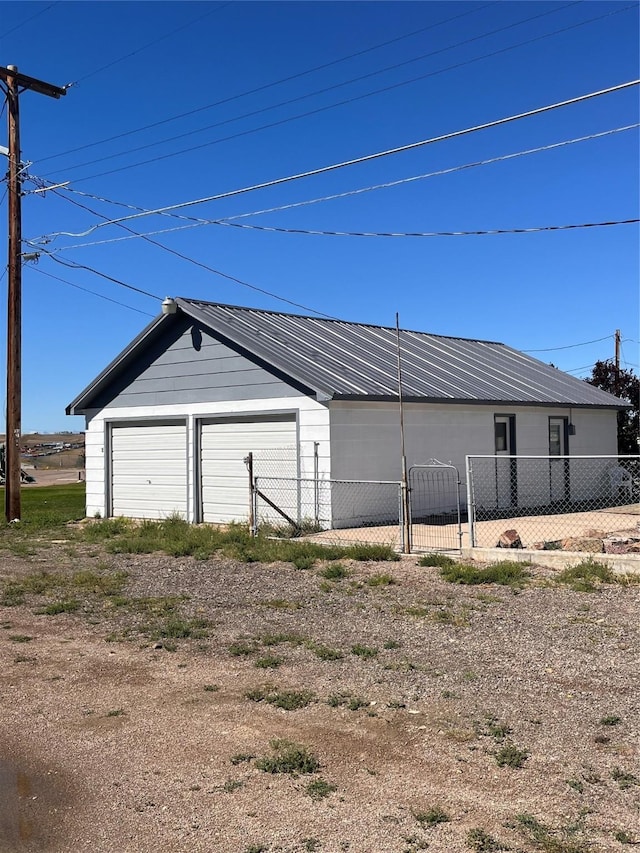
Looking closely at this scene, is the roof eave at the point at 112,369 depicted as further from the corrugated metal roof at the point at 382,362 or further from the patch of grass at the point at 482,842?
the patch of grass at the point at 482,842

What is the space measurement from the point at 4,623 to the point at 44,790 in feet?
14.4

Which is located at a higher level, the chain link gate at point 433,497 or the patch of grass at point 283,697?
the chain link gate at point 433,497

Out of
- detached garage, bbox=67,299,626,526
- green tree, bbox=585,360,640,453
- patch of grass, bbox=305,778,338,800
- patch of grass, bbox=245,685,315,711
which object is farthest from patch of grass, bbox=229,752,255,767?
green tree, bbox=585,360,640,453

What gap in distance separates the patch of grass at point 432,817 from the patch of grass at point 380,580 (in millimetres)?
5901

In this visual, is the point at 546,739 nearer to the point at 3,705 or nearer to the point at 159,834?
the point at 159,834

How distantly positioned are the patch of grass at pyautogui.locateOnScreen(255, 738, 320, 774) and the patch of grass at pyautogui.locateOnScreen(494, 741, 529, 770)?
1017 millimetres

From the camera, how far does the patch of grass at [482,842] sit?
11.9 feet

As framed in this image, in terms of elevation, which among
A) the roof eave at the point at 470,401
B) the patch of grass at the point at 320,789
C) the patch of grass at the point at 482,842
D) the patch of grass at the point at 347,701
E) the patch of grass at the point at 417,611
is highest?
the roof eave at the point at 470,401

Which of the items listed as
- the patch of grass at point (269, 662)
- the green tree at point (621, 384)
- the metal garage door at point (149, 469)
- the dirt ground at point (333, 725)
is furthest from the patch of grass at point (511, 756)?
the green tree at point (621, 384)

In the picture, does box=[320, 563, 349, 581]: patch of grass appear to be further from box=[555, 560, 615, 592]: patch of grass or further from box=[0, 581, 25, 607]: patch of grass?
box=[0, 581, 25, 607]: patch of grass

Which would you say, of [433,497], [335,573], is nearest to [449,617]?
[335,573]

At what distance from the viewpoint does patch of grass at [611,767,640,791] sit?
4223 millimetres

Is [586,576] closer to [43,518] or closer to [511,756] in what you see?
[511,756]

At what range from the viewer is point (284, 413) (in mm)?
15930
